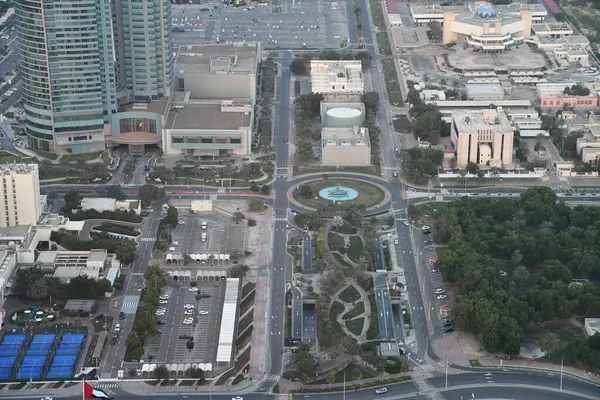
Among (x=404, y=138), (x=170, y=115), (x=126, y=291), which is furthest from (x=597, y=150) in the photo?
(x=126, y=291)

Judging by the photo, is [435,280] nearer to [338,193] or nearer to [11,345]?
[338,193]

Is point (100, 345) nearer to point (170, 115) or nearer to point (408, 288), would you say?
point (408, 288)

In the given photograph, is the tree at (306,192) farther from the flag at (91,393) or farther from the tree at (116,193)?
the flag at (91,393)

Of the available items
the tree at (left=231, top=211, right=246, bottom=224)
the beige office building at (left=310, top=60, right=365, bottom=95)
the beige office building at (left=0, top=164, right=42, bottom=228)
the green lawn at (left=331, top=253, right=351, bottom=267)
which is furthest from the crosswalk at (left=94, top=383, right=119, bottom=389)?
the beige office building at (left=310, top=60, right=365, bottom=95)

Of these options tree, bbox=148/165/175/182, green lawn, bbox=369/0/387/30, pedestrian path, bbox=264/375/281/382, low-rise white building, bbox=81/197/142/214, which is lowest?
green lawn, bbox=369/0/387/30

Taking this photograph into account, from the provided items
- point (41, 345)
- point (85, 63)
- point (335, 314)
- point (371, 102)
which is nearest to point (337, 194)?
point (371, 102)

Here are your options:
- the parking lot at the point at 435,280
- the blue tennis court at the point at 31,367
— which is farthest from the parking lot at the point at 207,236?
the blue tennis court at the point at 31,367

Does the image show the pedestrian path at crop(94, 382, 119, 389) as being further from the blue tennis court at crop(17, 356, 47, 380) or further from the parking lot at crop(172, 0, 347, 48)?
the parking lot at crop(172, 0, 347, 48)
